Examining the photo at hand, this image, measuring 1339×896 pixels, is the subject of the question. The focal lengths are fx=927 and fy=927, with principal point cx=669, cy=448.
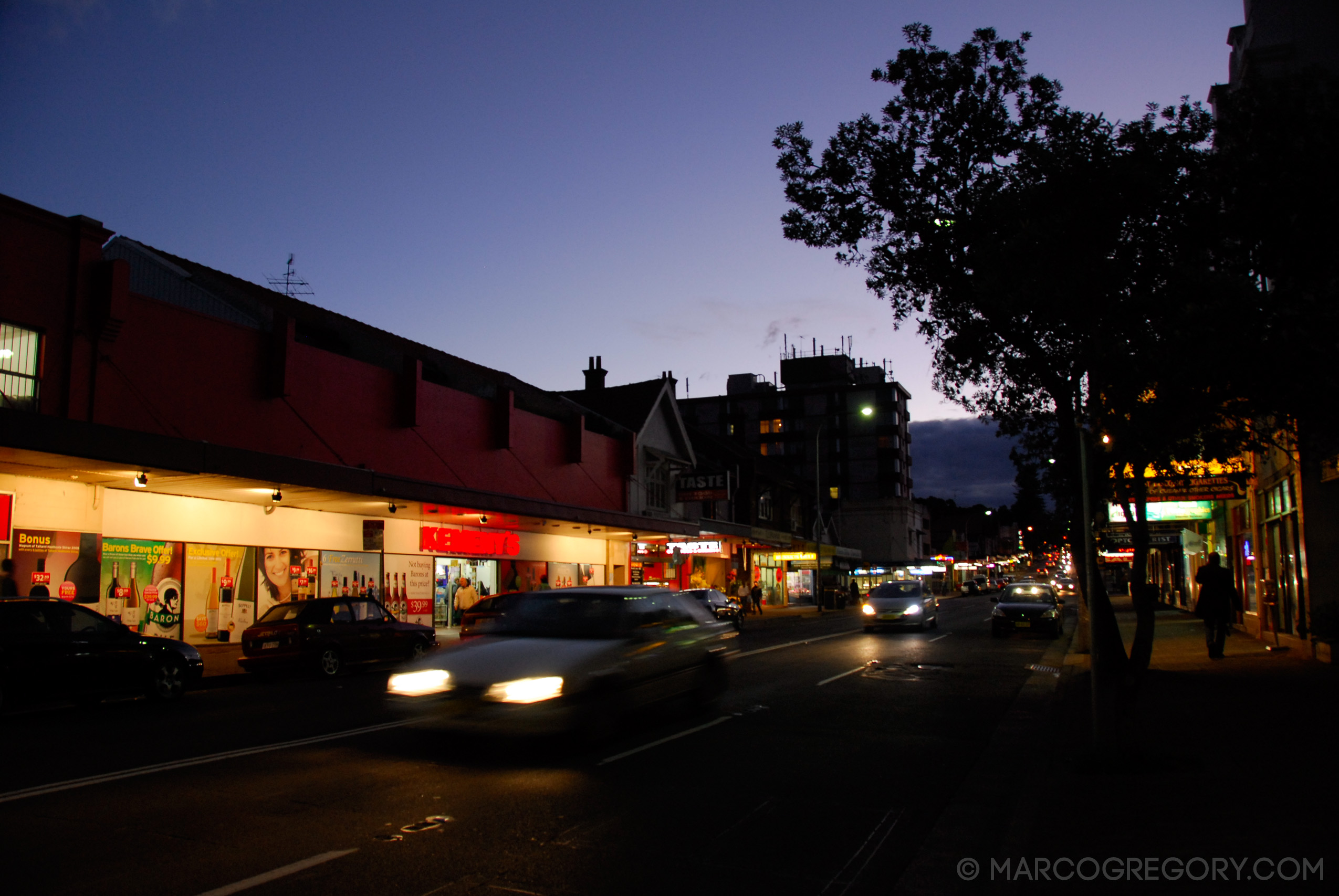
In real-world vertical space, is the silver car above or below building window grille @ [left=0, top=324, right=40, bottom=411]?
below

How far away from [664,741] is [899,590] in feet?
67.4

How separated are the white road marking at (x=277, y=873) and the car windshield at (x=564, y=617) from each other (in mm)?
4184

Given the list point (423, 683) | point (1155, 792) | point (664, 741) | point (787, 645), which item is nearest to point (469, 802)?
point (423, 683)

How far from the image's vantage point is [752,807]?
273 inches

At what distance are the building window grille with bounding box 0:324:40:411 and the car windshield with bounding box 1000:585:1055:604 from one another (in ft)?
79.3

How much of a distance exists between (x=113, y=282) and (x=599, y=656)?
14.6 m

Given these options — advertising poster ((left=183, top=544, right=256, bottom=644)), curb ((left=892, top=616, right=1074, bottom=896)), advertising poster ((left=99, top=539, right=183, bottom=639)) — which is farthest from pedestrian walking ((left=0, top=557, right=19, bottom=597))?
curb ((left=892, top=616, right=1074, bottom=896))

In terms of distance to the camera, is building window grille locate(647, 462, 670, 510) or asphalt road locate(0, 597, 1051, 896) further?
building window grille locate(647, 462, 670, 510)

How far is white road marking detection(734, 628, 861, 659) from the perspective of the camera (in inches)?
790

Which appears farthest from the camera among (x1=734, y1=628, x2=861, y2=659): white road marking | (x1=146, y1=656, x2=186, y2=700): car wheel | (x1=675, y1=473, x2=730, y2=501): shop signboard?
(x1=675, y1=473, x2=730, y2=501): shop signboard

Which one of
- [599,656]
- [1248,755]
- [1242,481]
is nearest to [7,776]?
[599,656]

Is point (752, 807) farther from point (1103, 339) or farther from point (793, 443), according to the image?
point (793, 443)

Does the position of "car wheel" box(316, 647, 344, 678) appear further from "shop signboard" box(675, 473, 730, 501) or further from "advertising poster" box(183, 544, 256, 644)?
"shop signboard" box(675, 473, 730, 501)

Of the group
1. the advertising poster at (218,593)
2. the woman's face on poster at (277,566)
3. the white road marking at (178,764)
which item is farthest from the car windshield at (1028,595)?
the white road marking at (178,764)
